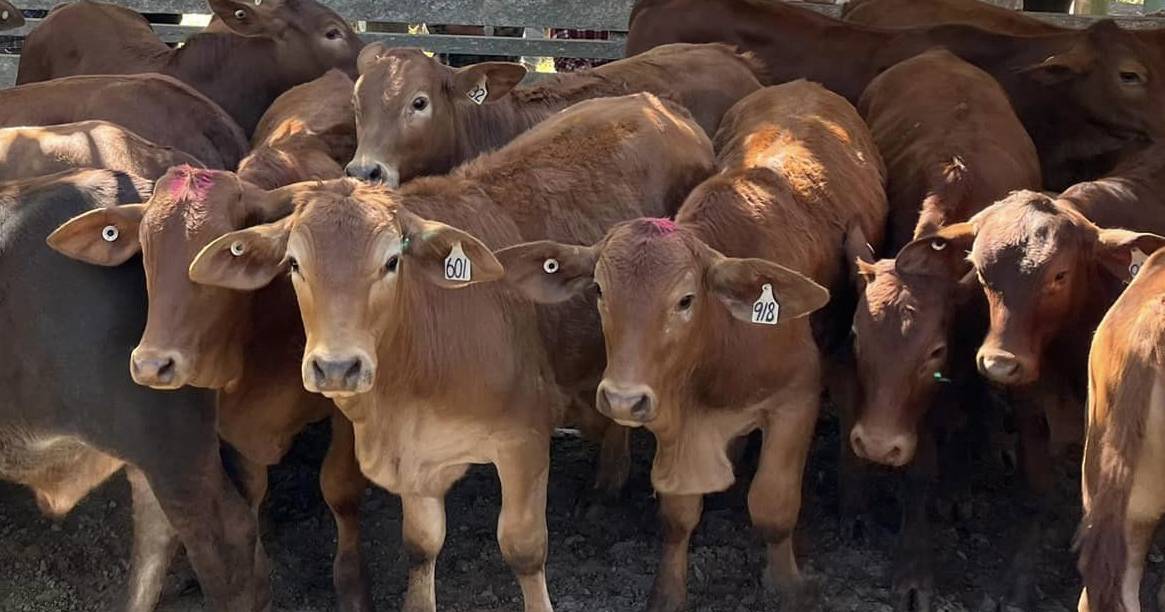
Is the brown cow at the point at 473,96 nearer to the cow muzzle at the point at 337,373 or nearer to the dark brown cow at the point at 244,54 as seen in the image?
the dark brown cow at the point at 244,54

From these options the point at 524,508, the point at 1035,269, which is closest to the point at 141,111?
the point at 524,508

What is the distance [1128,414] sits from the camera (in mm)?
4406

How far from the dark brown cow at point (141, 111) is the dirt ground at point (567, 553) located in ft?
5.40

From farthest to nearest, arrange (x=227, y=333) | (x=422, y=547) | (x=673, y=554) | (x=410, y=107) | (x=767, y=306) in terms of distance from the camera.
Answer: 1. (x=410, y=107)
2. (x=673, y=554)
3. (x=422, y=547)
4. (x=227, y=333)
5. (x=767, y=306)

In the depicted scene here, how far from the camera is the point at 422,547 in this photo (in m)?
5.52

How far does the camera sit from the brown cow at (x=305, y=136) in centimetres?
609

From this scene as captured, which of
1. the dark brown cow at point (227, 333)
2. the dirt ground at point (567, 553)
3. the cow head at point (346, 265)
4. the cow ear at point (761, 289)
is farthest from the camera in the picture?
the dirt ground at point (567, 553)

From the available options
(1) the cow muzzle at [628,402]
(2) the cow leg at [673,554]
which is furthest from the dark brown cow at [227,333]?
(1) the cow muzzle at [628,402]

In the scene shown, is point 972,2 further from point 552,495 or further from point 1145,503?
point 1145,503

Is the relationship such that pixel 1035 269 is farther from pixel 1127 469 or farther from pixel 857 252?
pixel 1127 469

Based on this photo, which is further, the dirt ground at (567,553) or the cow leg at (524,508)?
the dirt ground at (567,553)

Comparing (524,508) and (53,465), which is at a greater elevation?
(53,465)

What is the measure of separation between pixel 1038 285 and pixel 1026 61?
3.40 meters

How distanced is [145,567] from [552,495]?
2.15 meters
